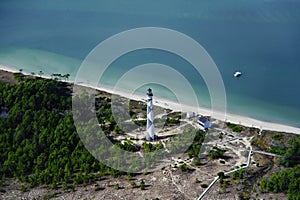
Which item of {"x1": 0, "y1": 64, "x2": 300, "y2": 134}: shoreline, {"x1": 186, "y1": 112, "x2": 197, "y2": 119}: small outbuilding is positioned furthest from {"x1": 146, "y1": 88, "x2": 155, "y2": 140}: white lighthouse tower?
{"x1": 0, "y1": 64, "x2": 300, "y2": 134}: shoreline

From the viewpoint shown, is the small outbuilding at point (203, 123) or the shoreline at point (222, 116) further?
the shoreline at point (222, 116)

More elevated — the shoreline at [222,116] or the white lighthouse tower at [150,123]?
the shoreline at [222,116]

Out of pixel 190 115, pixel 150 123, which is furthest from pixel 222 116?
pixel 150 123

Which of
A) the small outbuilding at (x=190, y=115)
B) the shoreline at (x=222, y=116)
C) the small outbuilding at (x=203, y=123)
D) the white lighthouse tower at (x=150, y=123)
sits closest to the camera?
the white lighthouse tower at (x=150, y=123)

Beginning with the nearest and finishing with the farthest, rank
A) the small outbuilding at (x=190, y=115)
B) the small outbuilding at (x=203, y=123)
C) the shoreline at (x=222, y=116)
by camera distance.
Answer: the small outbuilding at (x=203, y=123) → the small outbuilding at (x=190, y=115) → the shoreline at (x=222, y=116)

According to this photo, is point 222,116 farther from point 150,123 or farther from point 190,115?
point 150,123

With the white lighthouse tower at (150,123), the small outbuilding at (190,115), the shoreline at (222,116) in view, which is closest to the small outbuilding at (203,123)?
the small outbuilding at (190,115)

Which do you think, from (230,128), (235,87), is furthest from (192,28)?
(230,128)

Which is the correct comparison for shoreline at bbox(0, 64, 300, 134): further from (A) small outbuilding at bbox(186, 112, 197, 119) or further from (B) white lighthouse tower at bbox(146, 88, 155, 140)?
(B) white lighthouse tower at bbox(146, 88, 155, 140)

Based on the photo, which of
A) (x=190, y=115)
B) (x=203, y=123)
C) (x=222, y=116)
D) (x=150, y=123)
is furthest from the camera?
(x=222, y=116)

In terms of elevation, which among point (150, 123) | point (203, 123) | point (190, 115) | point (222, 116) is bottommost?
point (150, 123)

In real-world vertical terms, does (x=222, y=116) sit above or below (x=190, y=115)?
above

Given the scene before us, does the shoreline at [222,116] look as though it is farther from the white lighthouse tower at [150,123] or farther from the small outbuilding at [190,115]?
the white lighthouse tower at [150,123]
